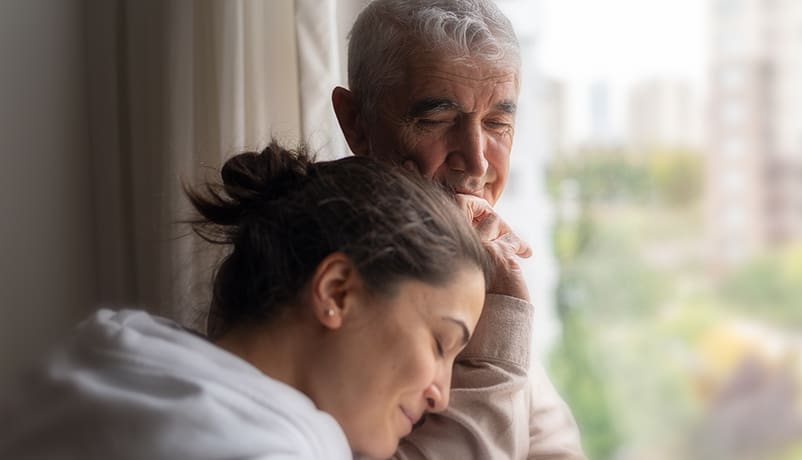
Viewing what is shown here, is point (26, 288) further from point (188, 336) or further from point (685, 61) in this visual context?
point (685, 61)

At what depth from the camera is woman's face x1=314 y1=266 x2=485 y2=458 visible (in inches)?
41.5

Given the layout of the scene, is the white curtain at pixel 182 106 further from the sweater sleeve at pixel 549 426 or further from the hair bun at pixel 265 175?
the sweater sleeve at pixel 549 426

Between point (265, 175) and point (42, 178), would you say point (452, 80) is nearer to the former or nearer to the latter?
point (265, 175)

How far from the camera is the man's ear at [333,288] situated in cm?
105

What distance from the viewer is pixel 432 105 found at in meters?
1.27

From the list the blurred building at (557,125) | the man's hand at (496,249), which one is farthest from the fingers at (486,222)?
the blurred building at (557,125)

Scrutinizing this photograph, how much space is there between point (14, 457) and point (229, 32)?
0.83m

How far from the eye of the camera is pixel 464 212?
47.3 inches

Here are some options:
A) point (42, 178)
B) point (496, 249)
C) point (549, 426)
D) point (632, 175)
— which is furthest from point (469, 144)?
point (632, 175)

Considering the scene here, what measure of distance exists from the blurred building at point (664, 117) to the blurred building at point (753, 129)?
0.32ft

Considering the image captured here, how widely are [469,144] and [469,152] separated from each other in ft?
0.04

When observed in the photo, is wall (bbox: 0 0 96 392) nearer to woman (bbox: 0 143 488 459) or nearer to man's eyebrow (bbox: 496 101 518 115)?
woman (bbox: 0 143 488 459)

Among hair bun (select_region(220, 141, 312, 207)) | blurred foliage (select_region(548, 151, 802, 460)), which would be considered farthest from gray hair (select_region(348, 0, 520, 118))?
blurred foliage (select_region(548, 151, 802, 460))

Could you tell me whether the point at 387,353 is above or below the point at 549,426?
above
